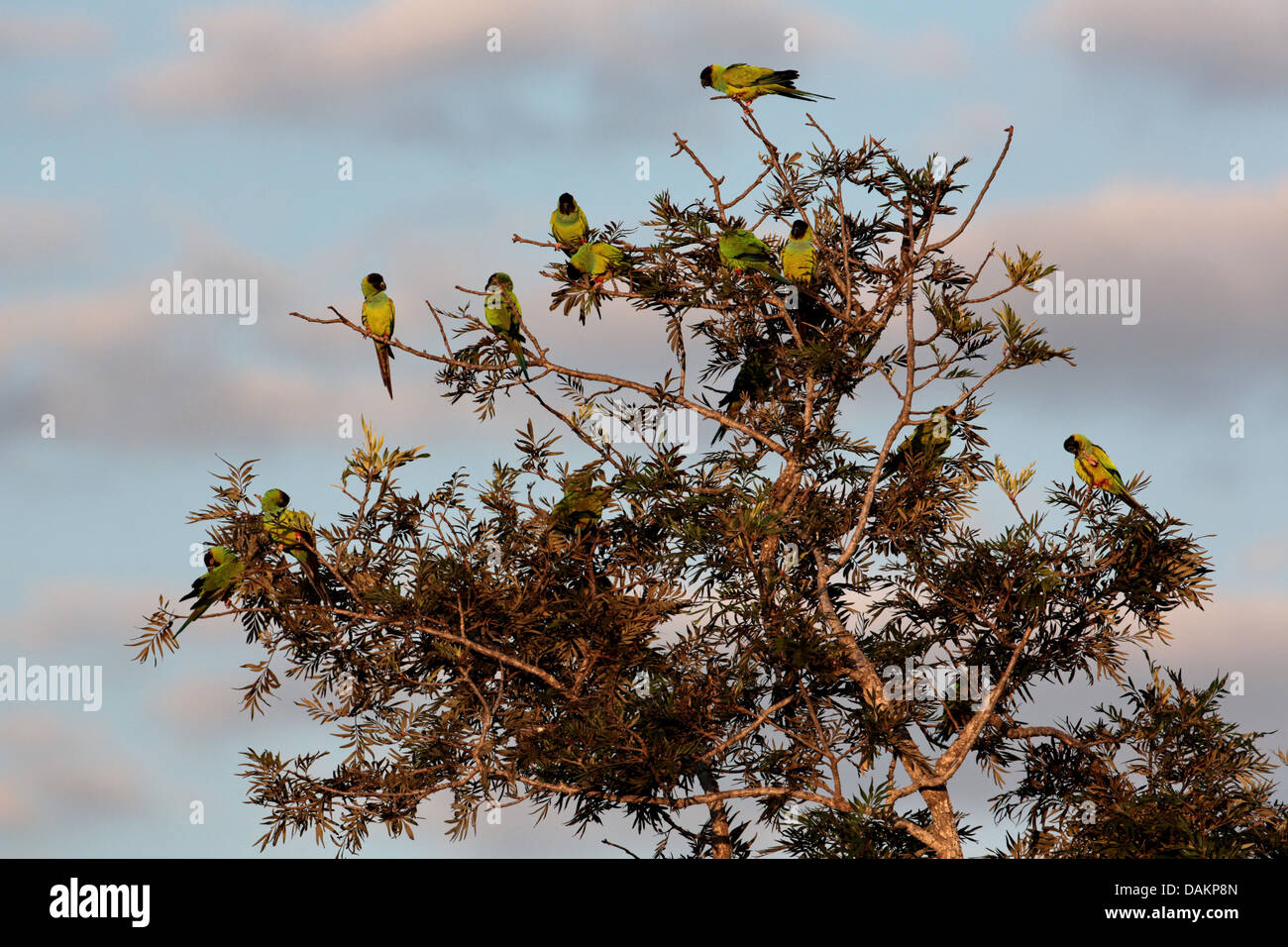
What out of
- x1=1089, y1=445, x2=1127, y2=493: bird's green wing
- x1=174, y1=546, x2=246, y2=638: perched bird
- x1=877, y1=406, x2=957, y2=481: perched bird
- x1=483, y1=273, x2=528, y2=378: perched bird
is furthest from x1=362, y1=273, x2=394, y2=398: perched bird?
x1=1089, y1=445, x2=1127, y2=493: bird's green wing

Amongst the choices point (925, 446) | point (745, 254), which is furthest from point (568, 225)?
point (925, 446)

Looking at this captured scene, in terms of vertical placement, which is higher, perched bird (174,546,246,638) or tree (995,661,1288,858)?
perched bird (174,546,246,638)

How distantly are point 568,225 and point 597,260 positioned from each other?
28.7 inches

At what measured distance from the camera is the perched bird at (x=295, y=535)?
8.59 meters

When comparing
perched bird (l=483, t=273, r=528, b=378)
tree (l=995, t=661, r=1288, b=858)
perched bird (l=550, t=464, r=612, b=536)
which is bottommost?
tree (l=995, t=661, r=1288, b=858)

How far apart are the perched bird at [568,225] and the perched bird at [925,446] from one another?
3.32 meters

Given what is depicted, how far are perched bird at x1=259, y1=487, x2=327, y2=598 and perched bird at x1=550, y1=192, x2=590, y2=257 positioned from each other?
11.1 ft

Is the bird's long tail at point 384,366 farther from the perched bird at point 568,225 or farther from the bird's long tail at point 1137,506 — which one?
the bird's long tail at point 1137,506

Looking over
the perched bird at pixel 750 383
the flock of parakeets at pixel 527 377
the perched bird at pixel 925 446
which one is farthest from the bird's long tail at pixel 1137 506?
the perched bird at pixel 750 383

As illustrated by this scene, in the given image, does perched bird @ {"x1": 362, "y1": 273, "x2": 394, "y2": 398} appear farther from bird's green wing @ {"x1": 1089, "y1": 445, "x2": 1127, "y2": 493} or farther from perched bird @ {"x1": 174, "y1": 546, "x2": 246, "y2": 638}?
bird's green wing @ {"x1": 1089, "y1": 445, "x2": 1127, "y2": 493}

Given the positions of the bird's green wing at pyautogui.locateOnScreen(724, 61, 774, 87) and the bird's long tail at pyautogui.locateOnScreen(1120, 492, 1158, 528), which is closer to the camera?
the bird's long tail at pyautogui.locateOnScreen(1120, 492, 1158, 528)

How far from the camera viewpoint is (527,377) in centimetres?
980

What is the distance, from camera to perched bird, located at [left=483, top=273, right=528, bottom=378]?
32.8ft

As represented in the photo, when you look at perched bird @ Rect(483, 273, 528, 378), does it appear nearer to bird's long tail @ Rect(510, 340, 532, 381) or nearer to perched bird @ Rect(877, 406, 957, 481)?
bird's long tail @ Rect(510, 340, 532, 381)
